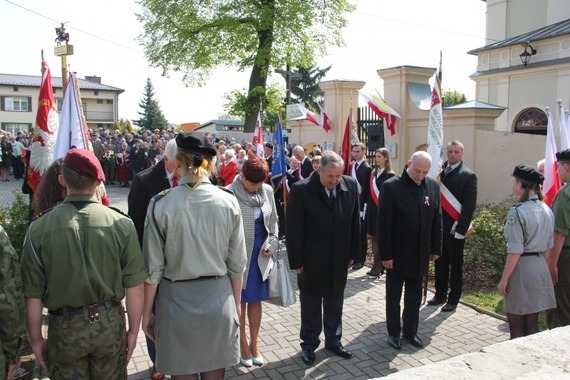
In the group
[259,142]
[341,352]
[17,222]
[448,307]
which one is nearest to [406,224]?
[341,352]

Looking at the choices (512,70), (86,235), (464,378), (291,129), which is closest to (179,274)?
(86,235)

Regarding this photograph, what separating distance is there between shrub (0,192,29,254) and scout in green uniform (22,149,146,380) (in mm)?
3588

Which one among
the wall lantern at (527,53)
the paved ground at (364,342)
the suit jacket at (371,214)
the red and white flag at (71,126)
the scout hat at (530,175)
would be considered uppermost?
the wall lantern at (527,53)

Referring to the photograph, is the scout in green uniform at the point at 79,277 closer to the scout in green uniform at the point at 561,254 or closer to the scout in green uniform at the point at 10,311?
the scout in green uniform at the point at 10,311

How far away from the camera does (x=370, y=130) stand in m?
13.5

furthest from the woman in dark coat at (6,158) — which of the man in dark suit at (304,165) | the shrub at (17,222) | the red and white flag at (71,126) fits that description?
the red and white flag at (71,126)

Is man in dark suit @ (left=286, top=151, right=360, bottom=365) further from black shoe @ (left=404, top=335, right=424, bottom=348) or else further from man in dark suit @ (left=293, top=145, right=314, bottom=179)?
man in dark suit @ (left=293, top=145, right=314, bottom=179)

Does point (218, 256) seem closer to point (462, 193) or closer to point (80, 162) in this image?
point (80, 162)

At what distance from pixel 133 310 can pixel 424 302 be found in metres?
4.55

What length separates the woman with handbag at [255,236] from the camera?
4.36m

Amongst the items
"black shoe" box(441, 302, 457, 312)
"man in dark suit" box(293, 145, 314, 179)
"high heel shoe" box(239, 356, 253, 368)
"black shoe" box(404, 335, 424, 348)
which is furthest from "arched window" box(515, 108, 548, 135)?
"high heel shoe" box(239, 356, 253, 368)

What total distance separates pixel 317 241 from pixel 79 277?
2.52 metres

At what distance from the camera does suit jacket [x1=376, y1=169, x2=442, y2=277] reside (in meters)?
5.01

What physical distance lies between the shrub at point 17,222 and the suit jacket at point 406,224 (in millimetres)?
4285
